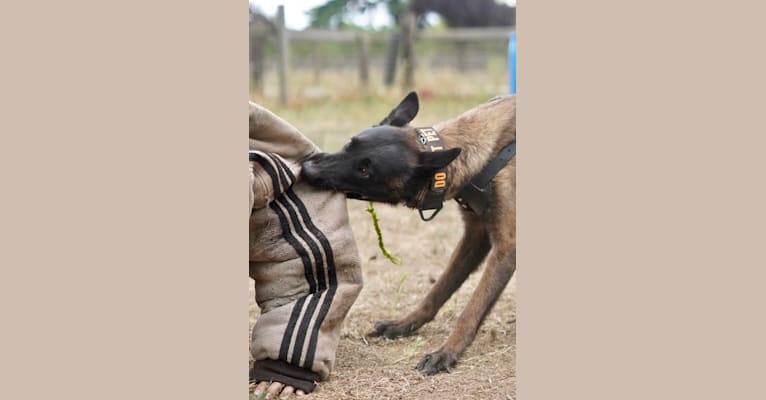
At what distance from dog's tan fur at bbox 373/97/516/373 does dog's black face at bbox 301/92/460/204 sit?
0.65 ft

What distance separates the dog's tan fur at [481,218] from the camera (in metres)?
4.33

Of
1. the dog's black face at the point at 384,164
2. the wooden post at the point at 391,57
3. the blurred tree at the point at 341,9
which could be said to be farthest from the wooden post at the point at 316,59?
the dog's black face at the point at 384,164

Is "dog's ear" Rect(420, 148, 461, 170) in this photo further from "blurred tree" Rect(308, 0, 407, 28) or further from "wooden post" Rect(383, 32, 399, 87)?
"wooden post" Rect(383, 32, 399, 87)

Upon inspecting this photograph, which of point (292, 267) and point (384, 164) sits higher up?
point (384, 164)

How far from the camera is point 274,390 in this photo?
3615 millimetres

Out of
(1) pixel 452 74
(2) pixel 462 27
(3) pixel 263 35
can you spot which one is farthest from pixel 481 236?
(2) pixel 462 27

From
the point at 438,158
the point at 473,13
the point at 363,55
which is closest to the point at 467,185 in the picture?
the point at 438,158

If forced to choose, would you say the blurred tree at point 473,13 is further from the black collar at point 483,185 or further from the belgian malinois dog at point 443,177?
the black collar at point 483,185

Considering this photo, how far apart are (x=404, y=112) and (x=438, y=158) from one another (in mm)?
418

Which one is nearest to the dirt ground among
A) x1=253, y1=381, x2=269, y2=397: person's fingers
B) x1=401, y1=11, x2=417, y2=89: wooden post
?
x1=253, y1=381, x2=269, y2=397: person's fingers

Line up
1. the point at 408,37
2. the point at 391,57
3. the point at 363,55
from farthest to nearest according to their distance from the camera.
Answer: the point at 391,57, the point at 408,37, the point at 363,55

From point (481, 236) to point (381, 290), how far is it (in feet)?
2.89

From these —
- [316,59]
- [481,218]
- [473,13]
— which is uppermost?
[473,13]

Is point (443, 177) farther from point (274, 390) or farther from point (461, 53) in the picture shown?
point (461, 53)
